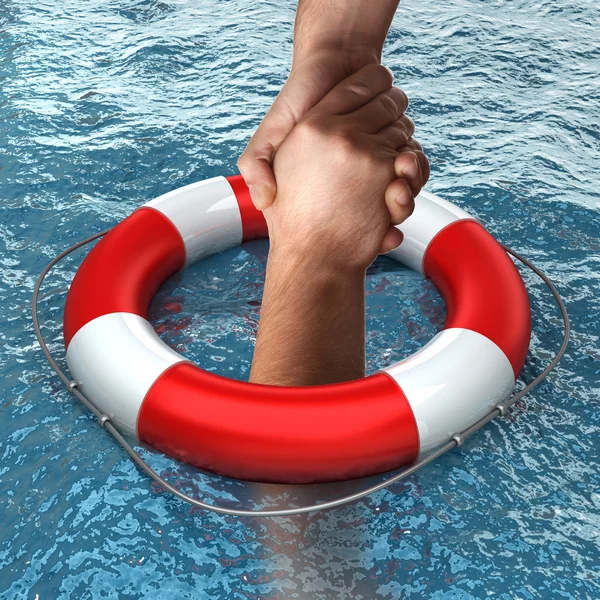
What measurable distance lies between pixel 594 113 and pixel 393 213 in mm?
2031

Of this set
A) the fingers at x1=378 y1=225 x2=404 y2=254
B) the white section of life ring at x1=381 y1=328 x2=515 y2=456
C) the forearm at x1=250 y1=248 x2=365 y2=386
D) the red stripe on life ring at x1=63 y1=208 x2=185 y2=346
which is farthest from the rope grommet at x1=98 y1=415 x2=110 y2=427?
the fingers at x1=378 y1=225 x2=404 y2=254

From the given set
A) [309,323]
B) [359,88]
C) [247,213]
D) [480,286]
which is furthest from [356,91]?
Result: [247,213]

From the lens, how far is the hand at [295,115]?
1348 millimetres

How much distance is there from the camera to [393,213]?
53.9 inches

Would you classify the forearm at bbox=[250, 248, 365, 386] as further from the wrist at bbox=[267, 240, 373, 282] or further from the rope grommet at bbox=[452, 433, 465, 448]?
the rope grommet at bbox=[452, 433, 465, 448]

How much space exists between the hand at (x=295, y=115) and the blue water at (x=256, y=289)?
0.66 meters

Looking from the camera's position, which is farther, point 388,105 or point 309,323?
point 309,323

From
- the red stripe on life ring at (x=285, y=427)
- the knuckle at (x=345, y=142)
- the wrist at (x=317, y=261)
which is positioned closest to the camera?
the knuckle at (x=345, y=142)

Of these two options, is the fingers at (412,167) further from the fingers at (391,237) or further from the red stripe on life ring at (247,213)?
the red stripe on life ring at (247,213)

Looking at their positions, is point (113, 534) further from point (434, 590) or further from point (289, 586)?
point (434, 590)

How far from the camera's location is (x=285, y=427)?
5.16ft

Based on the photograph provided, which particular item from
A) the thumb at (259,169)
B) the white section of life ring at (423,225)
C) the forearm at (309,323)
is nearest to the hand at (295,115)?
the thumb at (259,169)

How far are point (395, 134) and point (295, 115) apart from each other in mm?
177

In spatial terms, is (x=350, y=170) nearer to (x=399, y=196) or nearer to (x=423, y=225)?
(x=399, y=196)
